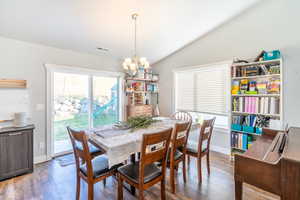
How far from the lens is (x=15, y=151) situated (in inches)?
95.5

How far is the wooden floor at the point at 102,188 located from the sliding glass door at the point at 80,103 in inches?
36.7

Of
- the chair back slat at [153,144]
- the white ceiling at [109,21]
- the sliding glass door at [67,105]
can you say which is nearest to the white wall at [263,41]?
the white ceiling at [109,21]

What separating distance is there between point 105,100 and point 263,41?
386 cm

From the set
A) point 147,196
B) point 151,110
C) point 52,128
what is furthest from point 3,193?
point 151,110

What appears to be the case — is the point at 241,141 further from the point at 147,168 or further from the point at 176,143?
the point at 147,168

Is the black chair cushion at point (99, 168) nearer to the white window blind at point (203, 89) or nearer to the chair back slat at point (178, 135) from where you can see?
the chair back slat at point (178, 135)

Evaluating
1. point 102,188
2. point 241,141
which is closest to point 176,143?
point 102,188

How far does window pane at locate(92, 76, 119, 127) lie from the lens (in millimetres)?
3865

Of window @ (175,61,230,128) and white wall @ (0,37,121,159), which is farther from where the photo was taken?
window @ (175,61,230,128)

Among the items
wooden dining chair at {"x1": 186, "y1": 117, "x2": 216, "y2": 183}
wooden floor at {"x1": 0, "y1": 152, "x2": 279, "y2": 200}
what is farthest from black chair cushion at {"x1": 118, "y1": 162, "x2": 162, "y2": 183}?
wooden dining chair at {"x1": 186, "y1": 117, "x2": 216, "y2": 183}

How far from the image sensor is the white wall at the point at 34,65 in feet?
8.64

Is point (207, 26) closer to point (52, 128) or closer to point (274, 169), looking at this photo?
point (274, 169)

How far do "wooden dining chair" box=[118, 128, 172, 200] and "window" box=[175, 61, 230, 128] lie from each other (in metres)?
2.35

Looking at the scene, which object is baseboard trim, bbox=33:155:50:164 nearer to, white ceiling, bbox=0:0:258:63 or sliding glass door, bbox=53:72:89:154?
sliding glass door, bbox=53:72:89:154
